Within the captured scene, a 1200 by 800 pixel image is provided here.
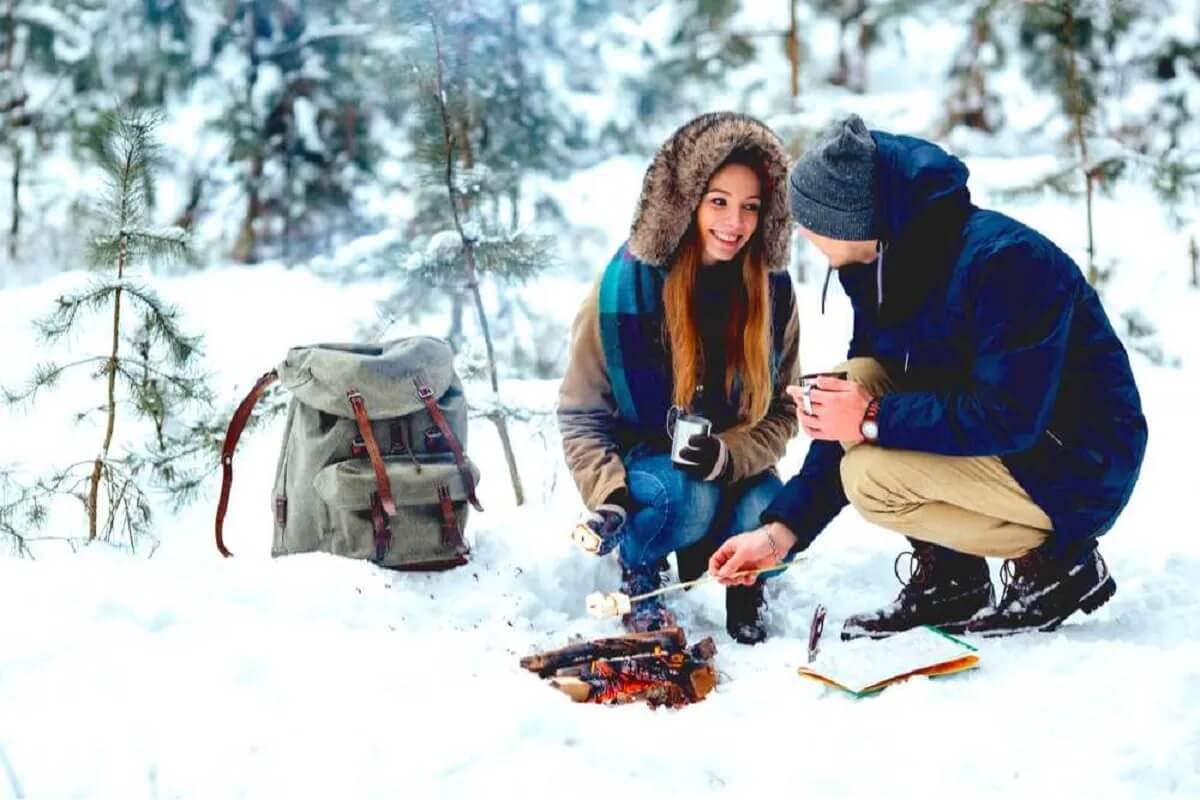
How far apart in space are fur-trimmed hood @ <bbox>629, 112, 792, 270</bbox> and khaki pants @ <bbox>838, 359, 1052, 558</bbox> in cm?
65

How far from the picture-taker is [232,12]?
400 inches

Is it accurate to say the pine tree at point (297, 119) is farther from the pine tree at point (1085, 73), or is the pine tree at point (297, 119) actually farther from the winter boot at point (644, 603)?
the winter boot at point (644, 603)

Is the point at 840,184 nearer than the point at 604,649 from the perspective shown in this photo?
Yes

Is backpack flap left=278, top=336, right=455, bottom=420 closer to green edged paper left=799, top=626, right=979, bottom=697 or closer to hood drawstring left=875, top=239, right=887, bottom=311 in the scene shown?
hood drawstring left=875, top=239, right=887, bottom=311

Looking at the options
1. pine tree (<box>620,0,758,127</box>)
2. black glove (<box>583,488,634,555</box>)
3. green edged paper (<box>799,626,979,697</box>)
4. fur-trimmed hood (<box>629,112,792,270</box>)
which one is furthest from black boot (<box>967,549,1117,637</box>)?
pine tree (<box>620,0,758,127</box>)

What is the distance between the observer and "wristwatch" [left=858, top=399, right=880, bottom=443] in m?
2.69

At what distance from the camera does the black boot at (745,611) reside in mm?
3229

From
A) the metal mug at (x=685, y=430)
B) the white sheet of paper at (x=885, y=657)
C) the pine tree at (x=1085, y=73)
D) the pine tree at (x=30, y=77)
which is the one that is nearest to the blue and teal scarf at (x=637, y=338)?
the metal mug at (x=685, y=430)

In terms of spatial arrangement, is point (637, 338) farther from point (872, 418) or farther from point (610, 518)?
point (872, 418)

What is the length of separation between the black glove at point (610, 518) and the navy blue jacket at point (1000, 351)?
2.66ft

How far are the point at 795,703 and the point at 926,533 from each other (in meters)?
0.64

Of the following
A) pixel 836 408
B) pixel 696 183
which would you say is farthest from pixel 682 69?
pixel 836 408

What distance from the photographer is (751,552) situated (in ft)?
9.63

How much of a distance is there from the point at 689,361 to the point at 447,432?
2.52 ft
